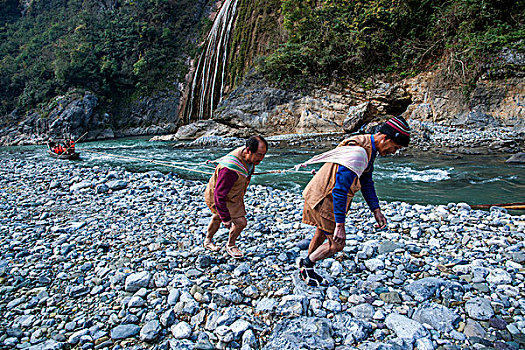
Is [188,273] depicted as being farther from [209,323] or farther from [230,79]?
[230,79]

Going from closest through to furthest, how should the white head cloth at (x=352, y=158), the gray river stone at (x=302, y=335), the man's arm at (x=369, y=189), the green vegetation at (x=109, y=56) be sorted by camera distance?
the gray river stone at (x=302, y=335) < the white head cloth at (x=352, y=158) < the man's arm at (x=369, y=189) < the green vegetation at (x=109, y=56)

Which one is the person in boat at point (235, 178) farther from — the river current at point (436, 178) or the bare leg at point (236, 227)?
the river current at point (436, 178)

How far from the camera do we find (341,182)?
2240 mm

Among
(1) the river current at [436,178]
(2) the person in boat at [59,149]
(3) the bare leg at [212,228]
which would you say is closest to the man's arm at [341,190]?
(3) the bare leg at [212,228]

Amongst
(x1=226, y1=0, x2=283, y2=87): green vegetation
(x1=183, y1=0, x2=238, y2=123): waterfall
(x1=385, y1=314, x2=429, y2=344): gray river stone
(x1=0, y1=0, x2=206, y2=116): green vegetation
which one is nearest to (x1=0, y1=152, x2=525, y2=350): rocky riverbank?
(x1=385, y1=314, x2=429, y2=344): gray river stone

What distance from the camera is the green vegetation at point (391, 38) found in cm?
1195

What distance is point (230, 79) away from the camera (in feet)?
71.0

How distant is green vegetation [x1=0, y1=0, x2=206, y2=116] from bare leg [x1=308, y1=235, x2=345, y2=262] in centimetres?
3306

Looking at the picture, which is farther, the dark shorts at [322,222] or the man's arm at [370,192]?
the man's arm at [370,192]

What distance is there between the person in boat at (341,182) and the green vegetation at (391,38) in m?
13.2

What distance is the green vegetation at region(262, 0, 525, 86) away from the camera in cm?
1195

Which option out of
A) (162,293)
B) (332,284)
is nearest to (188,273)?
(162,293)

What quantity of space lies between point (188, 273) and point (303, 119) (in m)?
14.5

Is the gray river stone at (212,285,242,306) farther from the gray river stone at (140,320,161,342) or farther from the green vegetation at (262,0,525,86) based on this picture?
the green vegetation at (262,0,525,86)
